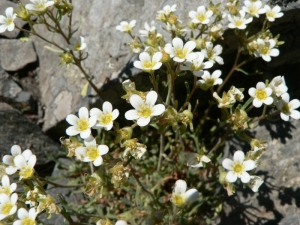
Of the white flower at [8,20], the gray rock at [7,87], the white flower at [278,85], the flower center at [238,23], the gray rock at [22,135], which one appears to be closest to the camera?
the white flower at [278,85]

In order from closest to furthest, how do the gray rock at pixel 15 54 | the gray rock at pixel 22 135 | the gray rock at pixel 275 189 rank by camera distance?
the gray rock at pixel 275 189 → the gray rock at pixel 22 135 → the gray rock at pixel 15 54

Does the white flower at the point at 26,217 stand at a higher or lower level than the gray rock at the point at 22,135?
higher

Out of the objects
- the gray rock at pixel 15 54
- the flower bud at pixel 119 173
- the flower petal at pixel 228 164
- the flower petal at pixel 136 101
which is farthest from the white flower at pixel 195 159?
the gray rock at pixel 15 54

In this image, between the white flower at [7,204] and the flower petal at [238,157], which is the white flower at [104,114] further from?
the flower petal at [238,157]

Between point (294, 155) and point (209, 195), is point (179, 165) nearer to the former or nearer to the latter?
point (209, 195)

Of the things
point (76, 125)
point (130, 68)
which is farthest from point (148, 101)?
point (130, 68)

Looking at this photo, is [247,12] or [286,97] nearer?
[286,97]

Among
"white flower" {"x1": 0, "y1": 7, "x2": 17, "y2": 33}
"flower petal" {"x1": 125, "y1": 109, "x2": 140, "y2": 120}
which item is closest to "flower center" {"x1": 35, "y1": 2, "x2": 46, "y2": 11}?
"white flower" {"x1": 0, "y1": 7, "x2": 17, "y2": 33}

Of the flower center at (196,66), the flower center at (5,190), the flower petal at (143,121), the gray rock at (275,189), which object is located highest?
the flower center at (196,66)
